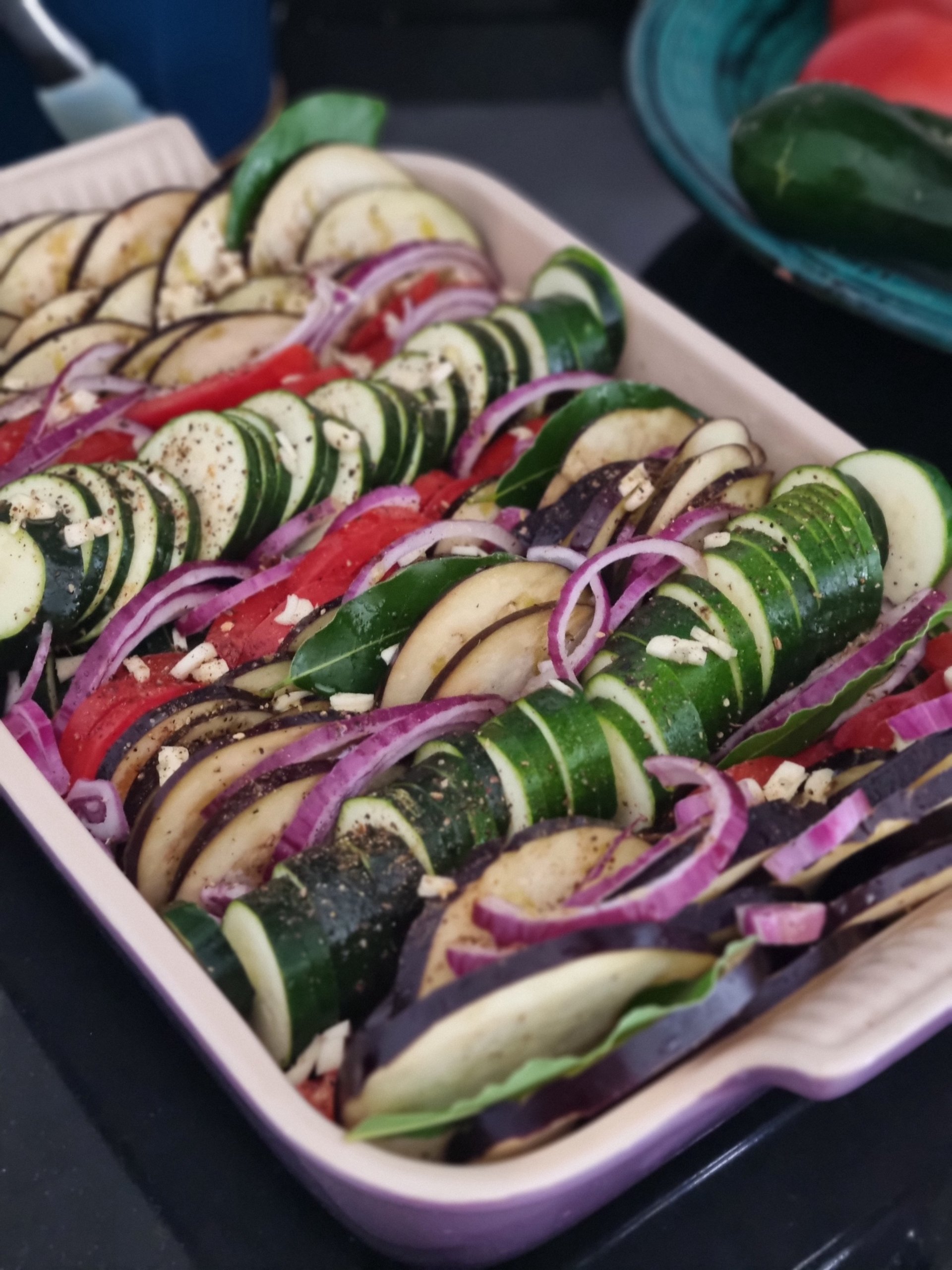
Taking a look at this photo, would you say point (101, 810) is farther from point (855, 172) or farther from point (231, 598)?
point (855, 172)

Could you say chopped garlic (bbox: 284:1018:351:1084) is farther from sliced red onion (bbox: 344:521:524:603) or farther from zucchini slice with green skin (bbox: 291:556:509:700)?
sliced red onion (bbox: 344:521:524:603)

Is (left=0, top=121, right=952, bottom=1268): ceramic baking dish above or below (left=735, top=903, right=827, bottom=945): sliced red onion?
below

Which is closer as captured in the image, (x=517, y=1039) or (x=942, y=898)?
→ (x=517, y=1039)

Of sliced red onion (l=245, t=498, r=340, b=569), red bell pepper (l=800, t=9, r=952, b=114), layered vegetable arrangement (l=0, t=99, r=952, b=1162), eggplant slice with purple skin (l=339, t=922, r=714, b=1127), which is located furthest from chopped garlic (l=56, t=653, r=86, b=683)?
red bell pepper (l=800, t=9, r=952, b=114)

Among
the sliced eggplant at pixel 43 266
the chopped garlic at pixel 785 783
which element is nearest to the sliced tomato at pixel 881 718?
the chopped garlic at pixel 785 783

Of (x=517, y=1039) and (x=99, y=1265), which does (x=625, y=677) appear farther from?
(x=99, y=1265)

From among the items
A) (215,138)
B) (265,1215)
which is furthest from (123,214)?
(265,1215)

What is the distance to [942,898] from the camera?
1.28 metres

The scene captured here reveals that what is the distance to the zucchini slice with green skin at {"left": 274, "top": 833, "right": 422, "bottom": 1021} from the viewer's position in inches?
47.4

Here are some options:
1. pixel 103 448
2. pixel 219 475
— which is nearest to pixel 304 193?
pixel 103 448

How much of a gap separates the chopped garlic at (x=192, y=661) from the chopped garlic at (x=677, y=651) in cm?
54

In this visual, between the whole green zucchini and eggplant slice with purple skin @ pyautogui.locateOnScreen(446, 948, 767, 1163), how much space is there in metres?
1.48

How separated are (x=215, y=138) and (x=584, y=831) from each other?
2.17 meters

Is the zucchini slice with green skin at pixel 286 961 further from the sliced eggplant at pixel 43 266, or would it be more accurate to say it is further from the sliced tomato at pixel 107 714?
the sliced eggplant at pixel 43 266
